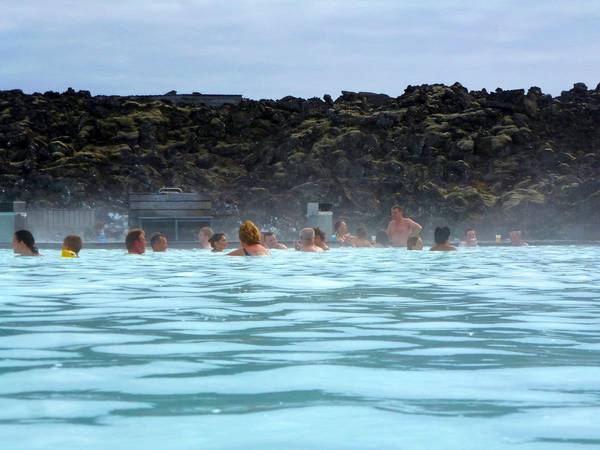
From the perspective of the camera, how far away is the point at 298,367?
4.29 m

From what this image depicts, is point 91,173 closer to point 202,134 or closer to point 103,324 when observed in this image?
point 202,134

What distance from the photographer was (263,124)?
69562mm

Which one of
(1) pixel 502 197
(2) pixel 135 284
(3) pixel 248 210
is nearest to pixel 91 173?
(3) pixel 248 210

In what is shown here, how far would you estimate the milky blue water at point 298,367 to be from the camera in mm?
2992

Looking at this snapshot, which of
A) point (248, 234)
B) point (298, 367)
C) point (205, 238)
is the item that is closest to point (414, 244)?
point (205, 238)

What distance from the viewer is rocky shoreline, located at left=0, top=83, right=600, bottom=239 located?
49.3 metres

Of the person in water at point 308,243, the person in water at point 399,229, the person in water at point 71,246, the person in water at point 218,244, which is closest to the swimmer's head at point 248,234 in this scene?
the person in water at point 218,244

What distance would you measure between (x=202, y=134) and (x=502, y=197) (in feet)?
81.2

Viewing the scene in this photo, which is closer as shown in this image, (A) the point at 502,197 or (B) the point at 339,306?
(B) the point at 339,306

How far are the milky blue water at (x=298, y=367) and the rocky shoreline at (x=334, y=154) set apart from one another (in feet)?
109

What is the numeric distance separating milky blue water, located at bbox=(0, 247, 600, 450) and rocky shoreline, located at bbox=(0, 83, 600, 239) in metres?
33.2

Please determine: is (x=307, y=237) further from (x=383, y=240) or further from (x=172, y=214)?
(x=172, y=214)

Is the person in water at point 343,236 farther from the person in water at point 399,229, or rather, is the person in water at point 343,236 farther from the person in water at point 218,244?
the person in water at point 218,244

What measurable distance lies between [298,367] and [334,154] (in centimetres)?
5478
